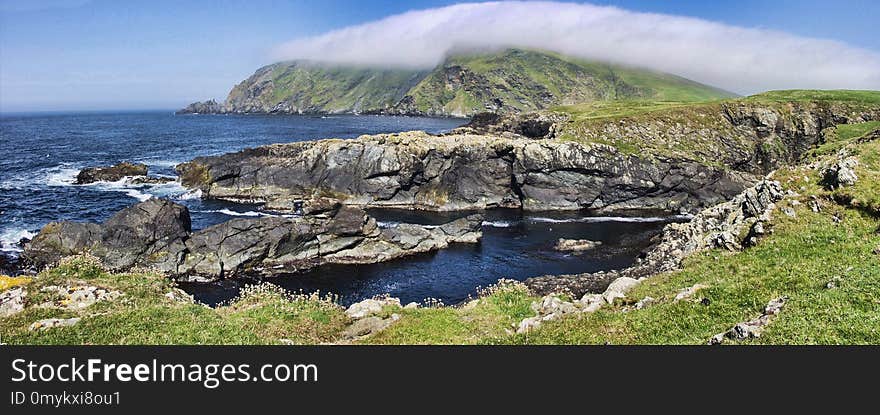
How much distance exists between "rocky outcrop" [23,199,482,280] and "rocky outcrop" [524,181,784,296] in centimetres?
2050

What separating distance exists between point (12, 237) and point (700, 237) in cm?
7160

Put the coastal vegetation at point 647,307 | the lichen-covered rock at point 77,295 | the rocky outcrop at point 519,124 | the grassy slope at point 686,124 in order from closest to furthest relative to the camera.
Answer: the coastal vegetation at point 647,307, the lichen-covered rock at point 77,295, the grassy slope at point 686,124, the rocky outcrop at point 519,124

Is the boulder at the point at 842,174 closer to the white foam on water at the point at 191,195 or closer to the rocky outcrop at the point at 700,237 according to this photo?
the rocky outcrop at the point at 700,237

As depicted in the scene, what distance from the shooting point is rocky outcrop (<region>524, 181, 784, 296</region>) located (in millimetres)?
27094

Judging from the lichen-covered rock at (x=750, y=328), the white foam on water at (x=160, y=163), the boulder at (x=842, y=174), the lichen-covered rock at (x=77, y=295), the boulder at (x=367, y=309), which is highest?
the boulder at (x=842, y=174)

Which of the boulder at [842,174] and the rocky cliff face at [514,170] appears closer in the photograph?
the boulder at [842,174]

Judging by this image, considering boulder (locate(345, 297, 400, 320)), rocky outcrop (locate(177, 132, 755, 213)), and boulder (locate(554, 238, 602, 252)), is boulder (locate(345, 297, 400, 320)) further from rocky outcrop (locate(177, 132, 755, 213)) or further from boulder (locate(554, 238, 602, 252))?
rocky outcrop (locate(177, 132, 755, 213))

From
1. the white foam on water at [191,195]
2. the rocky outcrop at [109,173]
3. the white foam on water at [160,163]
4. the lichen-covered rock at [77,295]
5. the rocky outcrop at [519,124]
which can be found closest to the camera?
the lichen-covered rock at [77,295]

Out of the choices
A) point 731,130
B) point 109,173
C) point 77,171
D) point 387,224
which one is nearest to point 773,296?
point 387,224

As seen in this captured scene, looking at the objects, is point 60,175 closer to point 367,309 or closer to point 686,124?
point 367,309

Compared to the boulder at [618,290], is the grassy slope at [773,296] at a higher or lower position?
higher

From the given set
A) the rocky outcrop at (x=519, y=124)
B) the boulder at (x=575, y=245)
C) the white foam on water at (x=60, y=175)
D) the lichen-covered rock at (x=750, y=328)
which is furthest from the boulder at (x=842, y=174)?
the white foam on water at (x=60, y=175)

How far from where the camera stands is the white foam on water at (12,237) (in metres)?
53.1

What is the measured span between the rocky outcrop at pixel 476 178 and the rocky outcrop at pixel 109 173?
1579cm
